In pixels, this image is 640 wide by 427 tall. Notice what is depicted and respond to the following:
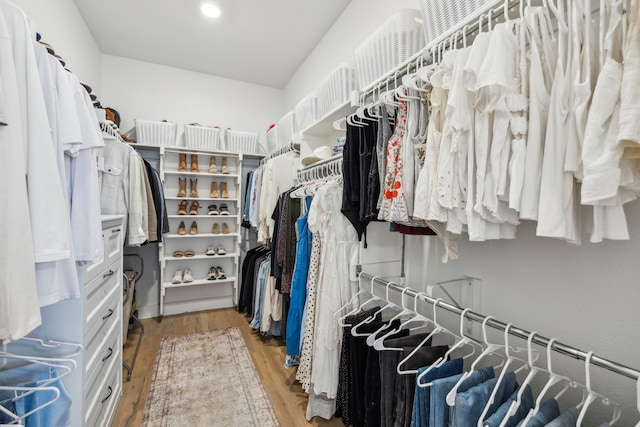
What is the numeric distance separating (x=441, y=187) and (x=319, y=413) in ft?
5.03

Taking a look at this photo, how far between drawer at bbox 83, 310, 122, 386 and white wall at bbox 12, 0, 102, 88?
6.40 ft

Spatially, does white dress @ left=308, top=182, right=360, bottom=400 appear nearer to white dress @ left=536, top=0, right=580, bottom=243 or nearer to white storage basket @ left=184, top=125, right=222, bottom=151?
white dress @ left=536, top=0, right=580, bottom=243

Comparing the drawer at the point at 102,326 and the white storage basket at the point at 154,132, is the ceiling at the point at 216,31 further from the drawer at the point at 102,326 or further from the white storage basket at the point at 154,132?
the drawer at the point at 102,326

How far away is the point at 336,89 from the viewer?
77.4 inches

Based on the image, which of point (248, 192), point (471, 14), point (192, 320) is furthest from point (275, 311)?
point (471, 14)

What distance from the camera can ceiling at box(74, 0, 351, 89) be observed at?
240cm

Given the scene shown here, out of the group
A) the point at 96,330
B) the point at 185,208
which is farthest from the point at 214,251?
the point at 96,330

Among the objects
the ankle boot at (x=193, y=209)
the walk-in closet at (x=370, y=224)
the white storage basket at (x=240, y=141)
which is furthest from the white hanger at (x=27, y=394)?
the white storage basket at (x=240, y=141)

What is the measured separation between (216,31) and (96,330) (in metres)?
2.67

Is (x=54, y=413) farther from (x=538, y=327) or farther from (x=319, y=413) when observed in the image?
(x=538, y=327)

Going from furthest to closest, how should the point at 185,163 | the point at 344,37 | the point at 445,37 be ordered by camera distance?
the point at 185,163, the point at 344,37, the point at 445,37

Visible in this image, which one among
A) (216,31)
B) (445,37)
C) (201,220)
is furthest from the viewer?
(201,220)

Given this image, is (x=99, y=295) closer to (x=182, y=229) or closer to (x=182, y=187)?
(x=182, y=229)

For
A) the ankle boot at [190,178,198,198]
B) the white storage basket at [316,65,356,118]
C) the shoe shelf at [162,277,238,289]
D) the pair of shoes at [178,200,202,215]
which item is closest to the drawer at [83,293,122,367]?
the shoe shelf at [162,277,238,289]
